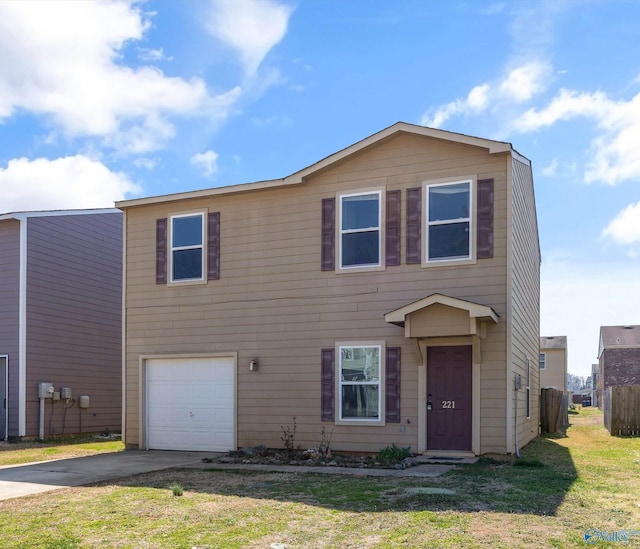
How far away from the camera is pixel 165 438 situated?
48.7ft

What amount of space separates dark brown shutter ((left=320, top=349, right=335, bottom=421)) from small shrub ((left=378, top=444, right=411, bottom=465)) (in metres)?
1.30

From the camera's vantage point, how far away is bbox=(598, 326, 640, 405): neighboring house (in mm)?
44531

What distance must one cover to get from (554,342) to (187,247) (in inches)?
1453

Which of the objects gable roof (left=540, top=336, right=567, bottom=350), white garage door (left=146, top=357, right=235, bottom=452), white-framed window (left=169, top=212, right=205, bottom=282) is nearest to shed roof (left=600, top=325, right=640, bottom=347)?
gable roof (left=540, top=336, right=567, bottom=350)

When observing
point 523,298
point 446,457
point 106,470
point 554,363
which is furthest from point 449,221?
point 554,363

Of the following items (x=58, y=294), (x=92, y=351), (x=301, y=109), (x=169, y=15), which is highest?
(x=169, y=15)

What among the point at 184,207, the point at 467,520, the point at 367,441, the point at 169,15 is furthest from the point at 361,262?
the point at 467,520

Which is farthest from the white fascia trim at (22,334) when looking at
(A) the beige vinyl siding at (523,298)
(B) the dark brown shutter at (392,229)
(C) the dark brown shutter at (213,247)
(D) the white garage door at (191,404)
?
(A) the beige vinyl siding at (523,298)

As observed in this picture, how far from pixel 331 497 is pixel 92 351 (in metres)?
13.0

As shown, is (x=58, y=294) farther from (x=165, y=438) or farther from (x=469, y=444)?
(x=469, y=444)

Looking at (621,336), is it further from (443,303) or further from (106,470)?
(106,470)

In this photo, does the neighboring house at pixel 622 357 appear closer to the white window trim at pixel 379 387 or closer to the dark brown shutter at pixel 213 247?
the white window trim at pixel 379 387

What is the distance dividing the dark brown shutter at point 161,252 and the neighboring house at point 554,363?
34873 mm

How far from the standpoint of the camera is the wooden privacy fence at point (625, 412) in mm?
18000
